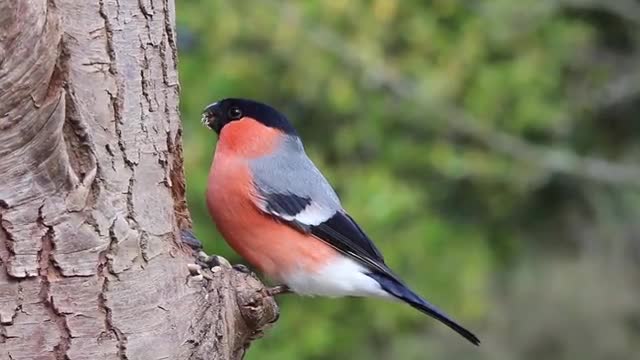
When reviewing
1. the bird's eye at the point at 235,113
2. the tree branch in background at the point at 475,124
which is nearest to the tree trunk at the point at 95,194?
the bird's eye at the point at 235,113

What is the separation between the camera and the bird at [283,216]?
2865mm

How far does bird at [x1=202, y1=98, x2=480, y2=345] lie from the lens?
287 centimetres

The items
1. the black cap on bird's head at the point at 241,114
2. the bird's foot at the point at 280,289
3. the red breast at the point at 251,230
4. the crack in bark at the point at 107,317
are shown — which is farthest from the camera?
the black cap on bird's head at the point at 241,114

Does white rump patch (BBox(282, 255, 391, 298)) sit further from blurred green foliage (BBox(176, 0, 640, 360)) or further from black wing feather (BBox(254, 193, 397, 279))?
blurred green foliage (BBox(176, 0, 640, 360))

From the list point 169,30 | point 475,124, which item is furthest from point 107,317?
point 475,124

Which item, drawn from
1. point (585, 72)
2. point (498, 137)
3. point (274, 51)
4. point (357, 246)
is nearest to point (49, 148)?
point (357, 246)

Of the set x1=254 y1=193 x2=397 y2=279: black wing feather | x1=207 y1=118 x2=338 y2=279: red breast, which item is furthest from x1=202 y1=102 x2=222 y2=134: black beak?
x1=254 y1=193 x2=397 y2=279: black wing feather

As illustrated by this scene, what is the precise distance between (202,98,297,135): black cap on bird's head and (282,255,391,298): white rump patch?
0.39m

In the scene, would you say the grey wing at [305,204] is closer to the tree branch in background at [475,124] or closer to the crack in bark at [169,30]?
the crack in bark at [169,30]

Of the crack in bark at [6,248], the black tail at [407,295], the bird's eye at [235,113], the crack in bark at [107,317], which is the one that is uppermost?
the black tail at [407,295]

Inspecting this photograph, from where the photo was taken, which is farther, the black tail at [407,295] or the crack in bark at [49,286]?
the black tail at [407,295]

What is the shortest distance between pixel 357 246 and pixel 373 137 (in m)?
1.94

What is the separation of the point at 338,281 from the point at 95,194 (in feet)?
3.74

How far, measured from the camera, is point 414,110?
4895 millimetres
